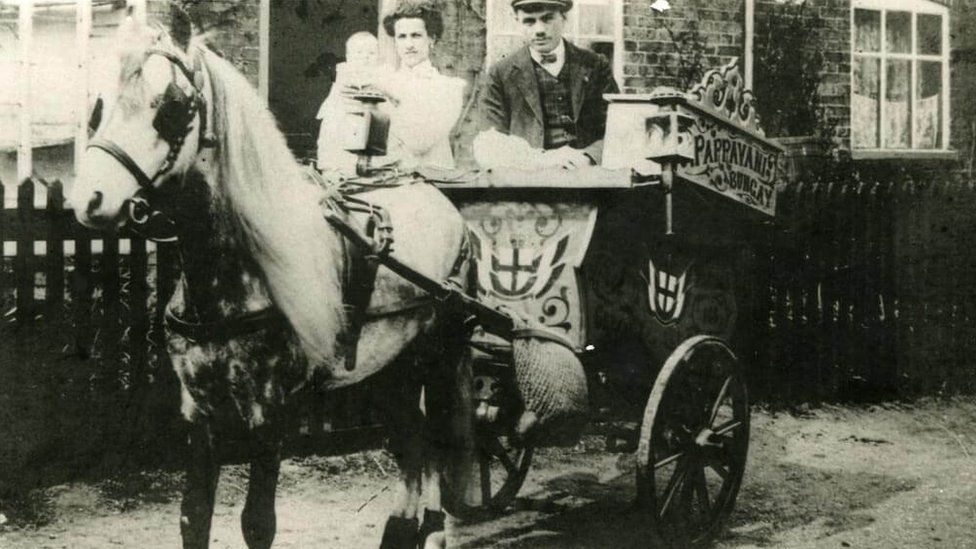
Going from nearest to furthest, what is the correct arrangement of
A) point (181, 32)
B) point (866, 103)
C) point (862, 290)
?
1. point (181, 32)
2. point (866, 103)
3. point (862, 290)

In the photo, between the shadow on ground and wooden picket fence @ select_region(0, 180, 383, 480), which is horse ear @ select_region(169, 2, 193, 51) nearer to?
wooden picket fence @ select_region(0, 180, 383, 480)

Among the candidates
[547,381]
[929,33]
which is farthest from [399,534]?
[929,33]

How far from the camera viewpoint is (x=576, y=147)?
12.1 ft

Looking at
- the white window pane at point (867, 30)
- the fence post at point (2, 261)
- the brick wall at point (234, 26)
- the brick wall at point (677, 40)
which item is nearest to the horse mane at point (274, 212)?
the fence post at point (2, 261)

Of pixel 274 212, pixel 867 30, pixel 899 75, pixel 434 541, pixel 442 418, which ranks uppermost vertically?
pixel 867 30

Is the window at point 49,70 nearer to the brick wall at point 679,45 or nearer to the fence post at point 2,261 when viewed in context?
the fence post at point 2,261

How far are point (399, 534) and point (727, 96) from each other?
1.87 m

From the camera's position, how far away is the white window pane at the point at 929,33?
16.0 feet

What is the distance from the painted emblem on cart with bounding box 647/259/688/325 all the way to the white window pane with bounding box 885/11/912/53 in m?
2.16

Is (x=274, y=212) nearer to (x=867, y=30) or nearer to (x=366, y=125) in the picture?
(x=366, y=125)

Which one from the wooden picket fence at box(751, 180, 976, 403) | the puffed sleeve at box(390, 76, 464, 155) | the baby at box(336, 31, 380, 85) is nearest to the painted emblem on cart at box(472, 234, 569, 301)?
the puffed sleeve at box(390, 76, 464, 155)

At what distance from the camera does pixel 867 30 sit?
5.00 m

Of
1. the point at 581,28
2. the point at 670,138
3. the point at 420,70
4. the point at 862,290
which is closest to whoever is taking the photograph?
the point at 670,138

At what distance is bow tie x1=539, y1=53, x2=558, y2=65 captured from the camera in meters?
3.73
